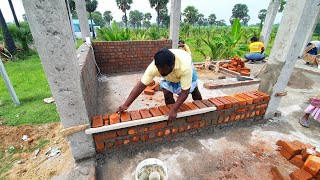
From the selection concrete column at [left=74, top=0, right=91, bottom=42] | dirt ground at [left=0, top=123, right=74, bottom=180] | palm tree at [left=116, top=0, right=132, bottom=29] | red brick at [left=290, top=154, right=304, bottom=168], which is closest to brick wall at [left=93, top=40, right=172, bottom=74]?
concrete column at [left=74, top=0, right=91, bottom=42]

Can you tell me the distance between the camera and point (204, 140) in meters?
2.41

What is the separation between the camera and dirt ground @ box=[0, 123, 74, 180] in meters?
2.15

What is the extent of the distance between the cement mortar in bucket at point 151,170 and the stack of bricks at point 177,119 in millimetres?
528

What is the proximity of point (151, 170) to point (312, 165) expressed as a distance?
5.48 feet

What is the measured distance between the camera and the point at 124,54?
573 centimetres

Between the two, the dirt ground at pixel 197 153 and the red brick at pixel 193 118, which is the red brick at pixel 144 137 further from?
the red brick at pixel 193 118

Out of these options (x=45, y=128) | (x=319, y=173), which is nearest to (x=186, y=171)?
(x=319, y=173)

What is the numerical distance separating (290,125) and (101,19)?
72.0 meters

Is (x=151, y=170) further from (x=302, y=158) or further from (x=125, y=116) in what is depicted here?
(x=302, y=158)

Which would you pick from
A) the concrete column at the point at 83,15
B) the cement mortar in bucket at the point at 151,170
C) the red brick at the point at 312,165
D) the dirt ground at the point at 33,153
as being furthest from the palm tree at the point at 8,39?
the red brick at the point at 312,165

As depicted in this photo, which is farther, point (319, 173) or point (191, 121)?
point (191, 121)

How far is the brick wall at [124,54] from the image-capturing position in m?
5.50

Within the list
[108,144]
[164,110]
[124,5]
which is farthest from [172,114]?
[124,5]

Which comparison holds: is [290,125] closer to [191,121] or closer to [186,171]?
[191,121]
